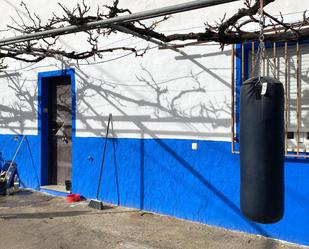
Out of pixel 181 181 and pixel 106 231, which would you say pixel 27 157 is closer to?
pixel 106 231

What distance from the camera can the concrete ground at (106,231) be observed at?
5379mm

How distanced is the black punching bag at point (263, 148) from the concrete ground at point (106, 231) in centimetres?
218

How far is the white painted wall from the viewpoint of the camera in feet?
19.9

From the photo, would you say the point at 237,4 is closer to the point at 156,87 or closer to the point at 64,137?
the point at 156,87

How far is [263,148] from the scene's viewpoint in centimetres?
323

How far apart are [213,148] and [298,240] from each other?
1740 mm

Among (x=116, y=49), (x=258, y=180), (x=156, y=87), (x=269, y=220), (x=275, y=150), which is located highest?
(x=116, y=49)

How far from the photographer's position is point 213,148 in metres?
6.08

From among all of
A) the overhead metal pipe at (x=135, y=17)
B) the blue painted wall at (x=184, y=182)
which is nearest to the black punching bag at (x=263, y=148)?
the overhead metal pipe at (x=135, y=17)

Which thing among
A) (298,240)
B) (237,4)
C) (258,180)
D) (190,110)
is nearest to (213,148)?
(190,110)

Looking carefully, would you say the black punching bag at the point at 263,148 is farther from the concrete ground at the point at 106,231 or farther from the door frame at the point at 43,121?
the door frame at the point at 43,121

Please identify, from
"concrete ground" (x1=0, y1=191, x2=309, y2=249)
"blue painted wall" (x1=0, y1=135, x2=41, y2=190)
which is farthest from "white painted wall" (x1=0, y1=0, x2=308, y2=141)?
"concrete ground" (x1=0, y1=191, x2=309, y2=249)

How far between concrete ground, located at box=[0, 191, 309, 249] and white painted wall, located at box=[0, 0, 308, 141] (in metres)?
1.41

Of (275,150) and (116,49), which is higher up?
(116,49)
